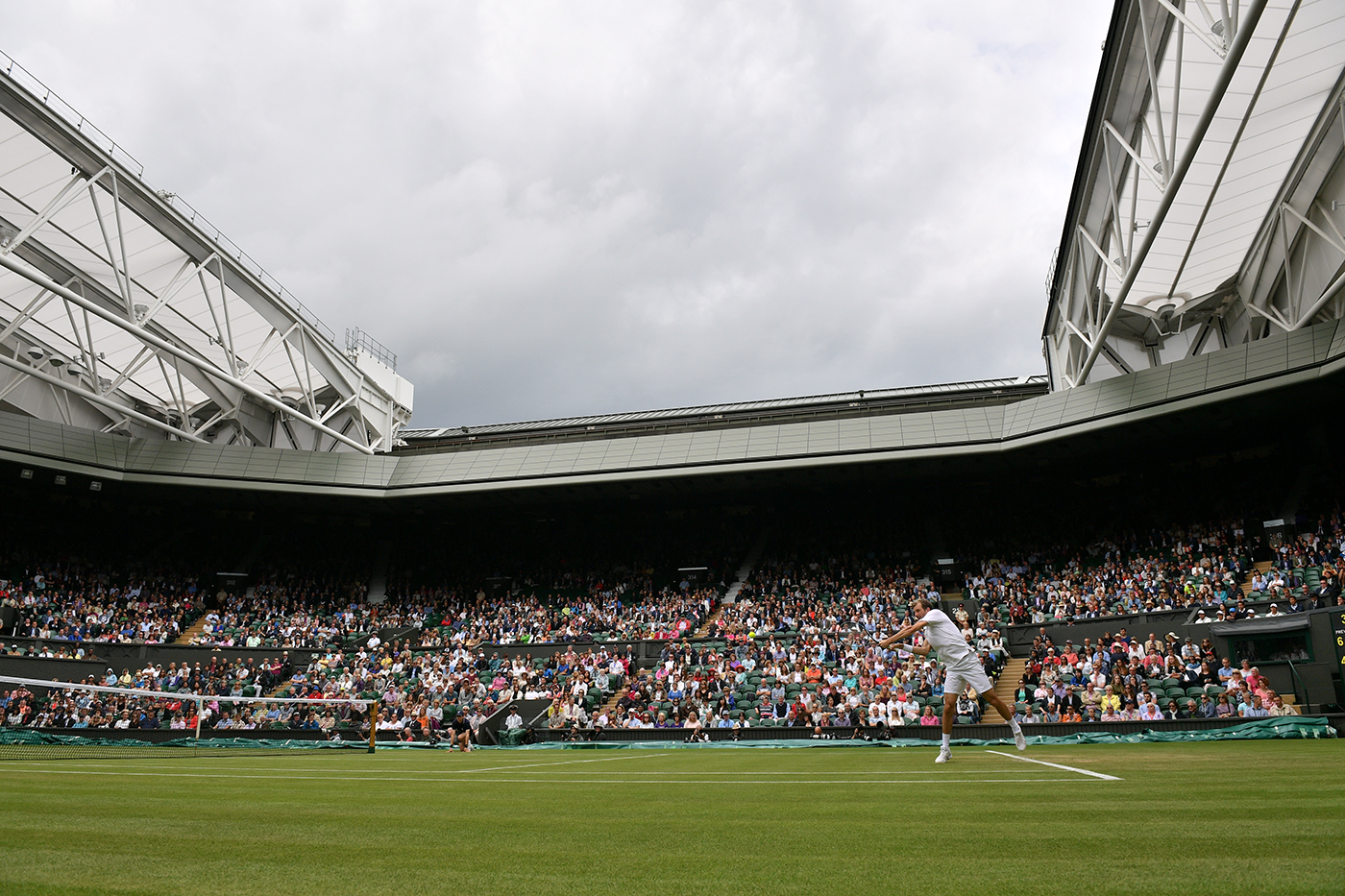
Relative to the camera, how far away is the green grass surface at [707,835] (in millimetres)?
3219

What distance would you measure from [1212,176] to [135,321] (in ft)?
104

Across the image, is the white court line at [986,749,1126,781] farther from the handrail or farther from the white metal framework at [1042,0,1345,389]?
the handrail

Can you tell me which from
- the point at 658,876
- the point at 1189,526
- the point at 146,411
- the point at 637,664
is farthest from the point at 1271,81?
the point at 146,411

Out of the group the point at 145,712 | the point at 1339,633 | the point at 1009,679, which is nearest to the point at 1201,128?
the point at 1339,633

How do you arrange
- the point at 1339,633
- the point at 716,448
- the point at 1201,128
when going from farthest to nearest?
the point at 716,448 < the point at 1339,633 < the point at 1201,128

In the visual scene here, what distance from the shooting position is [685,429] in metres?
Answer: 40.4

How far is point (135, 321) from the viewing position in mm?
26469

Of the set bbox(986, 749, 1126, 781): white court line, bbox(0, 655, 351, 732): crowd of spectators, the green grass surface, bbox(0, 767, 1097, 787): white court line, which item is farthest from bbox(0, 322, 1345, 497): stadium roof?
bbox(0, 767, 1097, 787): white court line

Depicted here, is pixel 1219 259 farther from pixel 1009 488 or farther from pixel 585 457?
pixel 585 457

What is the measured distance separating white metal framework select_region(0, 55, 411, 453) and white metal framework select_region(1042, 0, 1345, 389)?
26841 millimetres

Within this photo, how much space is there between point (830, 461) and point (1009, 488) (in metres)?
9.82

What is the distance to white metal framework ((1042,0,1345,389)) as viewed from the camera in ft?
56.4

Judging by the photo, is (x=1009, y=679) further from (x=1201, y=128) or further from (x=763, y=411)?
(x=763, y=411)

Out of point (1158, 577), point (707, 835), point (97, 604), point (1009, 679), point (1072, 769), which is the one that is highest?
point (97, 604)
